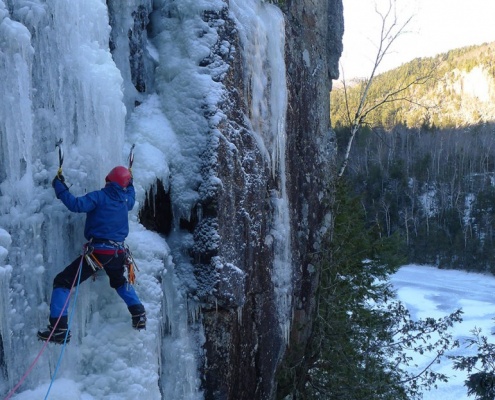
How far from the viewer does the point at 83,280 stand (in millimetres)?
4113

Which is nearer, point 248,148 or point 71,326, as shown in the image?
point 71,326

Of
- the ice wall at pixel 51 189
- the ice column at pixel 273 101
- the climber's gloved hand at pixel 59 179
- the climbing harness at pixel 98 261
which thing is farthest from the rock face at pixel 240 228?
the climber's gloved hand at pixel 59 179

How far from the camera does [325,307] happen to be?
29.6ft

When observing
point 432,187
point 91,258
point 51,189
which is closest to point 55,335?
point 91,258

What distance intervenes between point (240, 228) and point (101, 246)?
2.49 meters

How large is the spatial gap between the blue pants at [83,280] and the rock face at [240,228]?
4.46 ft

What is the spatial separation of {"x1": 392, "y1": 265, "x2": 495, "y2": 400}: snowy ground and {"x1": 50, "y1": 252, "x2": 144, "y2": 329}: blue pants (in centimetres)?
1481

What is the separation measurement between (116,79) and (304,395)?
20.9ft

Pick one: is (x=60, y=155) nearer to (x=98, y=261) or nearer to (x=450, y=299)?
(x=98, y=261)

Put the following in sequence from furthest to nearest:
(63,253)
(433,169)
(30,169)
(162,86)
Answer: (433,169)
(162,86)
(63,253)
(30,169)

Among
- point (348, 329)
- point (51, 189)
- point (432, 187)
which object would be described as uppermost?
point (51, 189)

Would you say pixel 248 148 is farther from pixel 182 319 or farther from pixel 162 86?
pixel 182 319

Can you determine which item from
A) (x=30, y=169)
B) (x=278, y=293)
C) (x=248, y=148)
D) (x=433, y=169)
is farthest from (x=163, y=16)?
(x=433, y=169)

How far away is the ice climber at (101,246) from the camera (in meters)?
3.83
